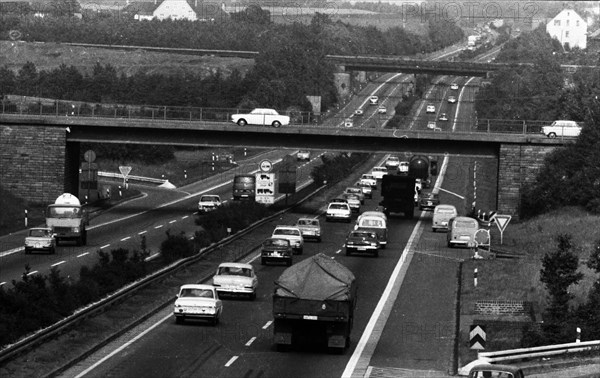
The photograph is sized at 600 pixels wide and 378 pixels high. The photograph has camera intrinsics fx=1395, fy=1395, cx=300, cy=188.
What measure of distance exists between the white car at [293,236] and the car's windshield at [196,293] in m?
25.9

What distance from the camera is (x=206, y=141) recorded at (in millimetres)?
102375

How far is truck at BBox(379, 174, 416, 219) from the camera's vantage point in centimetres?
9925

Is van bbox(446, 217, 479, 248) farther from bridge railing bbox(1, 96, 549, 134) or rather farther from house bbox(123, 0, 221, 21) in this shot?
house bbox(123, 0, 221, 21)

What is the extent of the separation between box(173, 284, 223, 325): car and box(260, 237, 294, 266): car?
20.3 meters

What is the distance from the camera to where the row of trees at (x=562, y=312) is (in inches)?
1629

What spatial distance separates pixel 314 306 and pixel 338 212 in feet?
188

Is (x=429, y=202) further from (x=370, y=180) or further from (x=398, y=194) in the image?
(x=370, y=180)

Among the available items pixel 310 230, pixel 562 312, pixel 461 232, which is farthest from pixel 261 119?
pixel 562 312

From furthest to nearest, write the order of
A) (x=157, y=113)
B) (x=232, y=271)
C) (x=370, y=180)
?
(x=370, y=180) → (x=157, y=113) → (x=232, y=271)

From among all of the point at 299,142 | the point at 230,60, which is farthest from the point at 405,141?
the point at 230,60

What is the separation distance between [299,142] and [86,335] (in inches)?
2469

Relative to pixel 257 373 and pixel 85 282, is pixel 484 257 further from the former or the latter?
pixel 257 373

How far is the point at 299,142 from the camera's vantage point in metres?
103

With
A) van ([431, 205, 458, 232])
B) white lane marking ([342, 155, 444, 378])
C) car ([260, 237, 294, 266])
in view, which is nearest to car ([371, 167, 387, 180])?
van ([431, 205, 458, 232])
